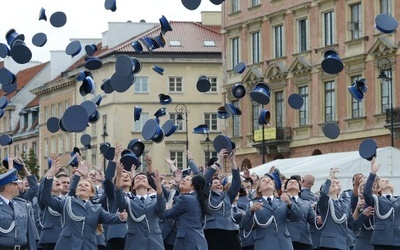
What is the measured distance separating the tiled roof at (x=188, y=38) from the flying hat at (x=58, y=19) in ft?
177

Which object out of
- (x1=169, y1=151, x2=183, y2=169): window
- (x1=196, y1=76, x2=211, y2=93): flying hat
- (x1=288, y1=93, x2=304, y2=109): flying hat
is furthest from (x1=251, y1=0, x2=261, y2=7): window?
(x1=196, y1=76, x2=211, y2=93): flying hat

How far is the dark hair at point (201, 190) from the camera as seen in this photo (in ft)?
65.6

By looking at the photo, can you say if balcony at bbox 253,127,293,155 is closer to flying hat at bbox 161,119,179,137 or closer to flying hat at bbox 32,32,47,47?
flying hat at bbox 161,119,179,137

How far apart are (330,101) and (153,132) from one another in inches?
1270

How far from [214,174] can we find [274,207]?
1382mm

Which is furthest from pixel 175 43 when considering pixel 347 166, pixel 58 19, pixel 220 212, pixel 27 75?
pixel 220 212

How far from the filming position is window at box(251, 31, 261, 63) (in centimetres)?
6262

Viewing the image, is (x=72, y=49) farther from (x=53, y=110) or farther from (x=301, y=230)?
(x=53, y=110)

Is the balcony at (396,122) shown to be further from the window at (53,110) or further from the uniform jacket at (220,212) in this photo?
the window at (53,110)

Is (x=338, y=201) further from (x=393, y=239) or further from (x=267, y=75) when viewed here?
(x=267, y=75)

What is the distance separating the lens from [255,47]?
207ft

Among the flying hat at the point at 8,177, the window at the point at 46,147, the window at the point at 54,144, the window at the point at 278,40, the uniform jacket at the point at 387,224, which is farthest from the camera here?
the window at the point at 46,147

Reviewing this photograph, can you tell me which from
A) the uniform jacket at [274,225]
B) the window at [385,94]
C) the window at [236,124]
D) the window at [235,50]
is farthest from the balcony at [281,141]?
the uniform jacket at [274,225]

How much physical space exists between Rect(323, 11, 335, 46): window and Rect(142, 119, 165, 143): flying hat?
105 feet
